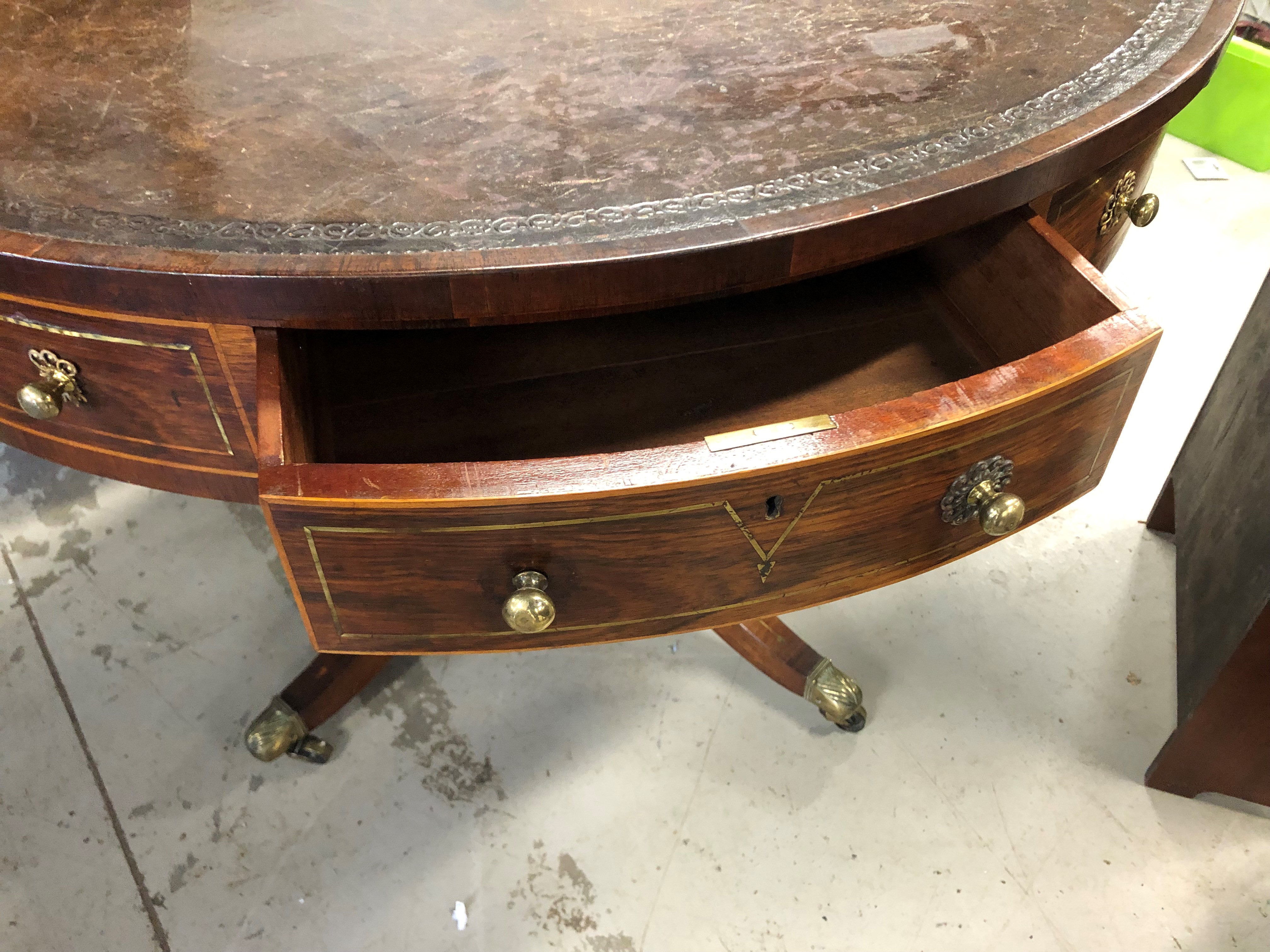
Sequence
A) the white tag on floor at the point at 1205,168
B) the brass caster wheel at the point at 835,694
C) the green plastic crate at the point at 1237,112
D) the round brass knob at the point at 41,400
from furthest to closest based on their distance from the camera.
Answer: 1. the white tag on floor at the point at 1205,168
2. the green plastic crate at the point at 1237,112
3. the brass caster wheel at the point at 835,694
4. the round brass knob at the point at 41,400

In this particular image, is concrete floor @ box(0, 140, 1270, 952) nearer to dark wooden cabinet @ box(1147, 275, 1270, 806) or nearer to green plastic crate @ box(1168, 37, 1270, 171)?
dark wooden cabinet @ box(1147, 275, 1270, 806)

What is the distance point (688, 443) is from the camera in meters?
0.66

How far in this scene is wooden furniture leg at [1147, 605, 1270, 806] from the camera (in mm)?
808

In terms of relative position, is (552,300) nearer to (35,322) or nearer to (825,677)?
(35,322)

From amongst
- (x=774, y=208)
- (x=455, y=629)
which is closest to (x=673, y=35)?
(x=774, y=208)

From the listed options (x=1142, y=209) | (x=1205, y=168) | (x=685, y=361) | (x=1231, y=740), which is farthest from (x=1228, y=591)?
(x=1205, y=168)

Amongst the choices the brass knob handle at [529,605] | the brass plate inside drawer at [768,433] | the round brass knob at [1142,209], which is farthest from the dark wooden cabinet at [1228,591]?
the brass knob handle at [529,605]

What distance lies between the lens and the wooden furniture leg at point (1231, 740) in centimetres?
81

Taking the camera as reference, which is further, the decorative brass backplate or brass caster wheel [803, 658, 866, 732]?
brass caster wheel [803, 658, 866, 732]

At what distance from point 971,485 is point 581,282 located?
275 millimetres

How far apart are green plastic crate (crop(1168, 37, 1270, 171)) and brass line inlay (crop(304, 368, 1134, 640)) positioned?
A: 1.30m

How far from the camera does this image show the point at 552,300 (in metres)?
0.57

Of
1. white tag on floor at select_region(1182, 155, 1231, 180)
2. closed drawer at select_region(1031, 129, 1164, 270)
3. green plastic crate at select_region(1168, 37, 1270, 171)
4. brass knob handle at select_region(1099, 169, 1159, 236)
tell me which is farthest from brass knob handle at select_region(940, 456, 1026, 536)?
white tag on floor at select_region(1182, 155, 1231, 180)

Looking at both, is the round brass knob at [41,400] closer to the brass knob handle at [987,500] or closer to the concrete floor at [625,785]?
the concrete floor at [625,785]
